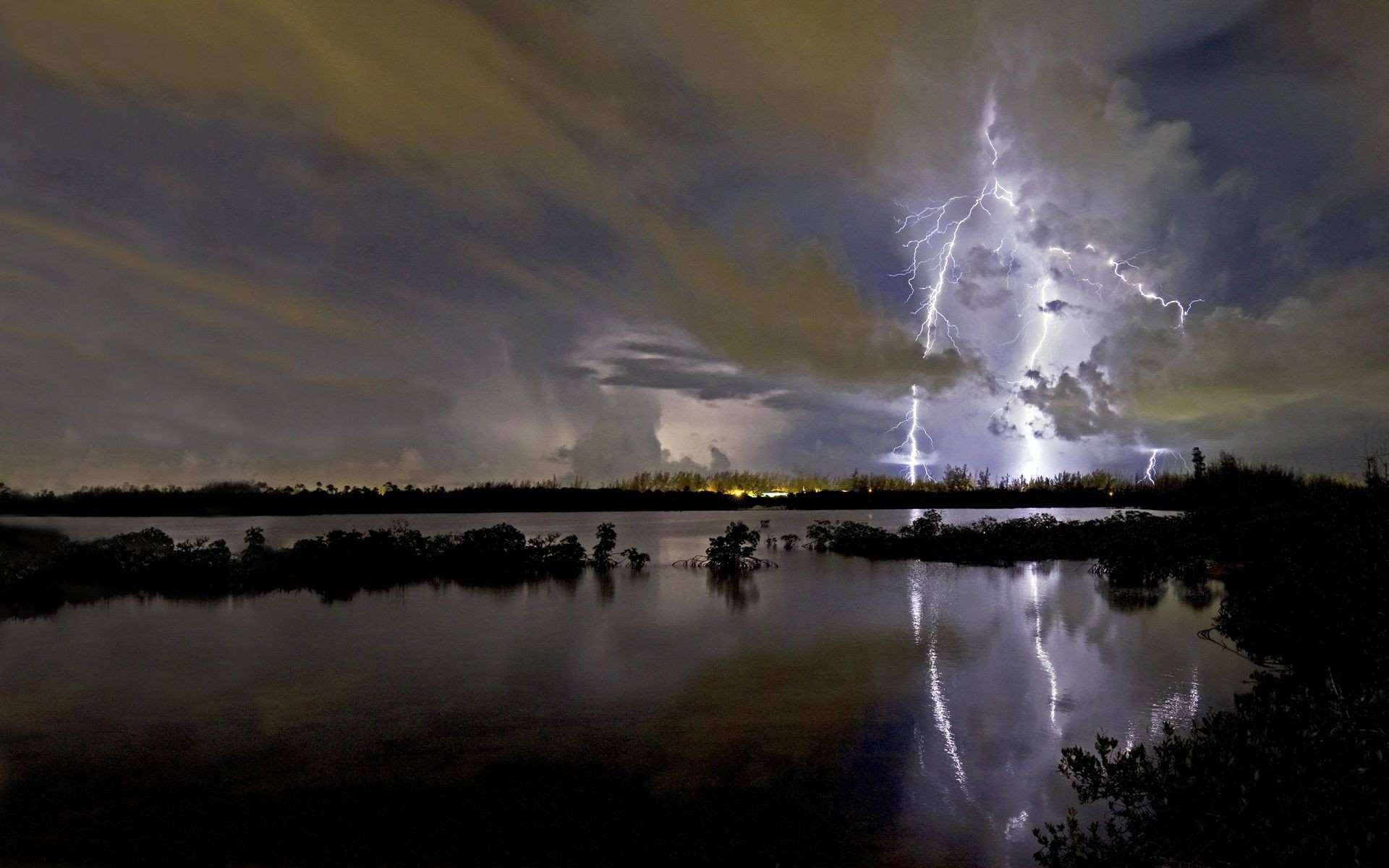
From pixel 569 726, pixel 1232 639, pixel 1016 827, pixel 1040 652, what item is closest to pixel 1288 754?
pixel 1016 827

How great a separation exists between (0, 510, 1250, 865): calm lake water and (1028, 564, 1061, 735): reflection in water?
0.10 metres

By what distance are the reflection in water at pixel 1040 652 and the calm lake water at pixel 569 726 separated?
10cm

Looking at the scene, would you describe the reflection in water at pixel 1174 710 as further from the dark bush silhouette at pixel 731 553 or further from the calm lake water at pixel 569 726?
the dark bush silhouette at pixel 731 553

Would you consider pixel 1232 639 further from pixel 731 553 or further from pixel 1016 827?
pixel 731 553

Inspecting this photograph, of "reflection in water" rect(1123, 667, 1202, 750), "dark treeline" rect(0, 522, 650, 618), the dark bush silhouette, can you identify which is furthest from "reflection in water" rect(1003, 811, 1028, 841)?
the dark bush silhouette

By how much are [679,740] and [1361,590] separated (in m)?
9.10

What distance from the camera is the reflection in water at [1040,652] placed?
41.8ft

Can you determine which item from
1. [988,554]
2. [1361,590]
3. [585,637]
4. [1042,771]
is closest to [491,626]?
[585,637]

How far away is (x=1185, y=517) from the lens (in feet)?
100

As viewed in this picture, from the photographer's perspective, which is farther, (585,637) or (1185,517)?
(1185,517)

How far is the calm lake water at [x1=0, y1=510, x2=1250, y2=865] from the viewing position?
8.20 m

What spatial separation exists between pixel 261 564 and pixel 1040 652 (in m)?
25.3

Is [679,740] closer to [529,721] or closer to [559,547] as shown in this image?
[529,721]

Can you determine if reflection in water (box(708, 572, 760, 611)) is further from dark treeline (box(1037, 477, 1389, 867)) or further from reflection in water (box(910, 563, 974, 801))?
dark treeline (box(1037, 477, 1389, 867))
